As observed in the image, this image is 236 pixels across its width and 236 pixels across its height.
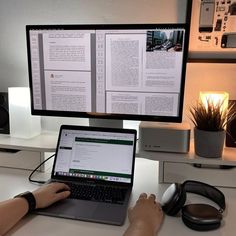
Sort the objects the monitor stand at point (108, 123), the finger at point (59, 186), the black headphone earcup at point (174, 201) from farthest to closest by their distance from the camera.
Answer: the monitor stand at point (108, 123), the finger at point (59, 186), the black headphone earcup at point (174, 201)

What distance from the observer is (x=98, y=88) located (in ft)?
3.96

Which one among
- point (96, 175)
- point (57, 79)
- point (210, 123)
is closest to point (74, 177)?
point (96, 175)

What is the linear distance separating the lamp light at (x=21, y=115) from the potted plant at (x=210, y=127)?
28.5 inches

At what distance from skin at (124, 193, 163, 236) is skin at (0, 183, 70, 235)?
25 centimetres

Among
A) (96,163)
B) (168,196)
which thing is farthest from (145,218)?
(96,163)

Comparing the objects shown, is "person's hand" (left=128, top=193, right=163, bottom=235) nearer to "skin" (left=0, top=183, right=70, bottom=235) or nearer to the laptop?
the laptop

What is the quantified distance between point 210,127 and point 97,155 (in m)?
0.43

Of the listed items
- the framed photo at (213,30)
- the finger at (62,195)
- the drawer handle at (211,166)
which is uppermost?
the framed photo at (213,30)

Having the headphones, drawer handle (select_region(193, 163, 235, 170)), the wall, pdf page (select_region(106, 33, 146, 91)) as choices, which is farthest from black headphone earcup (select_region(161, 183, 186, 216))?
the wall

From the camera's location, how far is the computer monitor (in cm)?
112

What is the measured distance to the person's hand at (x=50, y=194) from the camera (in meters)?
0.96

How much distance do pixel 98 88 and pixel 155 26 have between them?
316 millimetres

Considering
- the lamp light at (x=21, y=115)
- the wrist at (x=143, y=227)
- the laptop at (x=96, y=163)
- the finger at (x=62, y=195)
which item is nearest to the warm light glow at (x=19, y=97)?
the lamp light at (x=21, y=115)

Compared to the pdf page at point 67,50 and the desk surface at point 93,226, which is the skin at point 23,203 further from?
the pdf page at point 67,50
